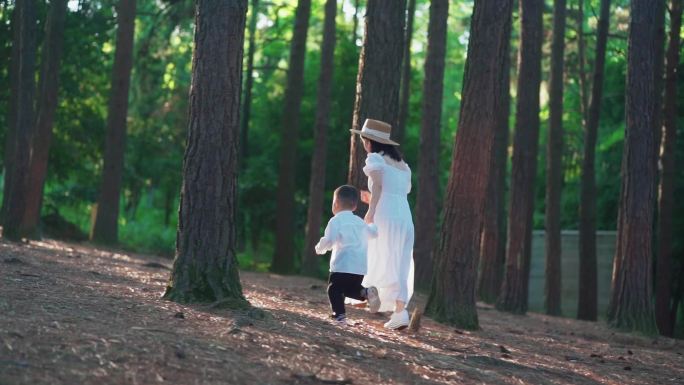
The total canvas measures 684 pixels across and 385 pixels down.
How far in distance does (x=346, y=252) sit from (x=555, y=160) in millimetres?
17425

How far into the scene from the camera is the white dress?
Result: 1166cm

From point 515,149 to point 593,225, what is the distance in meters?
4.80

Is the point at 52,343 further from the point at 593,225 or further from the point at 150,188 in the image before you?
the point at 150,188

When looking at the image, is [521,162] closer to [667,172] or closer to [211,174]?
[667,172]

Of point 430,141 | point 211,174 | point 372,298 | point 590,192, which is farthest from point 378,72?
point 590,192

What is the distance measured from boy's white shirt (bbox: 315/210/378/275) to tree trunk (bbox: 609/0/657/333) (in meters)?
8.49

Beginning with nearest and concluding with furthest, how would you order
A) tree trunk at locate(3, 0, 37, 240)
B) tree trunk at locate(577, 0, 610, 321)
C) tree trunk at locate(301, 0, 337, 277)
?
tree trunk at locate(3, 0, 37, 240)
tree trunk at locate(577, 0, 610, 321)
tree trunk at locate(301, 0, 337, 277)

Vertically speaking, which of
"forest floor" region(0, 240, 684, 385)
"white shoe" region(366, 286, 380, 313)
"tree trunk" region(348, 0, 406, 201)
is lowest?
"forest floor" region(0, 240, 684, 385)

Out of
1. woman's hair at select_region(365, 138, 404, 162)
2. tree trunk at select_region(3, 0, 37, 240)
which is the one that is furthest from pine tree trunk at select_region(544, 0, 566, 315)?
woman's hair at select_region(365, 138, 404, 162)

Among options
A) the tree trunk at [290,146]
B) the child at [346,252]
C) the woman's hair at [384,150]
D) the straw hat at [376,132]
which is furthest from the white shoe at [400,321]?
the tree trunk at [290,146]

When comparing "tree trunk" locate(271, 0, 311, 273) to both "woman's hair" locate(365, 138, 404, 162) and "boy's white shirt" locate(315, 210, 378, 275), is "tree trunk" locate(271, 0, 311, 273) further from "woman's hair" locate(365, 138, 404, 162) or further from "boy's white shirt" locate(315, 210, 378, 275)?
"boy's white shirt" locate(315, 210, 378, 275)

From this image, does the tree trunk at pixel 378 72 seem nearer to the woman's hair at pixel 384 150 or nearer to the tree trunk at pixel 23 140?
the woman's hair at pixel 384 150

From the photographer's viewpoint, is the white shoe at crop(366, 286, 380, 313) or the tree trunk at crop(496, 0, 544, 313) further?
the tree trunk at crop(496, 0, 544, 313)

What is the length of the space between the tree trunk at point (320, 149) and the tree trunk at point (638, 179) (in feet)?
33.8
